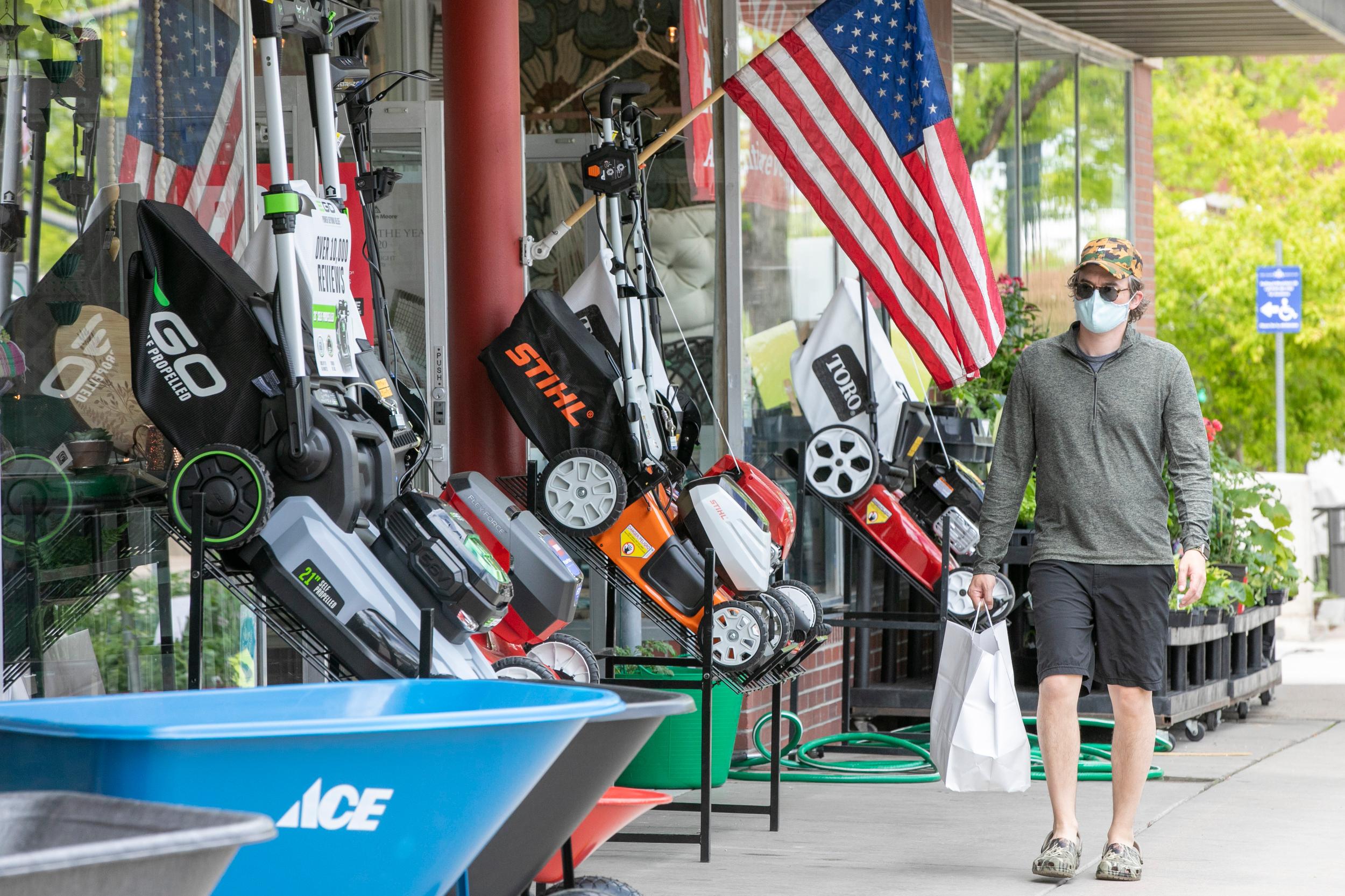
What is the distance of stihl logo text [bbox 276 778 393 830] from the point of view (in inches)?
116

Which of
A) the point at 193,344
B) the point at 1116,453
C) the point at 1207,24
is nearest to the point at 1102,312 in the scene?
the point at 1116,453

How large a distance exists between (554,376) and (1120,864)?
2.24 metres

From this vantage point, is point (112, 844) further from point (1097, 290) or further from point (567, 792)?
point (1097, 290)

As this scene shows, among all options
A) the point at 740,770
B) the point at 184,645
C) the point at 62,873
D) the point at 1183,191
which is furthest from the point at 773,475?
the point at 1183,191

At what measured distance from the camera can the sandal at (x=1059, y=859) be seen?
18.3 ft

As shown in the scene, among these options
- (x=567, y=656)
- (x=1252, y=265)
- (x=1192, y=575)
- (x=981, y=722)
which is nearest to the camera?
(x=1192, y=575)

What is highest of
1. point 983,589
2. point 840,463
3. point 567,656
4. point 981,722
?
point 840,463

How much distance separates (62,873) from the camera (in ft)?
7.40

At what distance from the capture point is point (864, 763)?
7926mm

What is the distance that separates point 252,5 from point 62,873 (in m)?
2.87

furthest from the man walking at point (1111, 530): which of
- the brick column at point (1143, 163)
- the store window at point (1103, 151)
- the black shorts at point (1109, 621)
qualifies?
the brick column at point (1143, 163)

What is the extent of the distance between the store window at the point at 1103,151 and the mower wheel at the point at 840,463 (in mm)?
5615

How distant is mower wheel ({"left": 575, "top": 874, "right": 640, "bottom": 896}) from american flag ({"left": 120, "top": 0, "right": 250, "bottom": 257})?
2.51m

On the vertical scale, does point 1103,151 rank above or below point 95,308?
above
